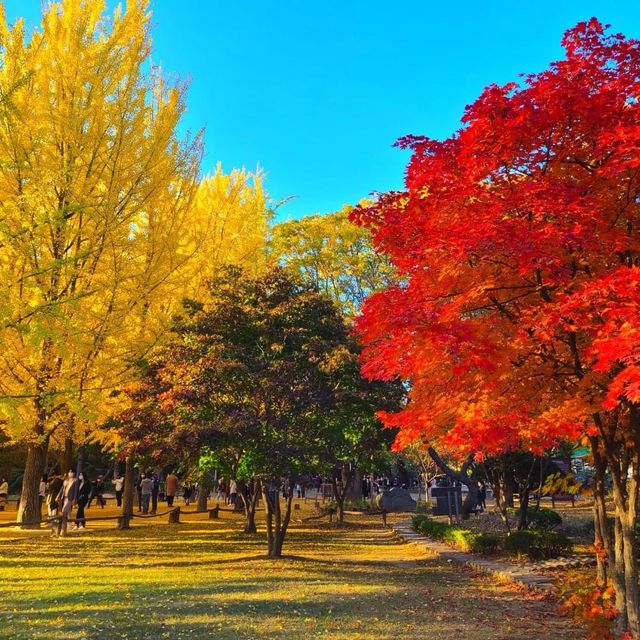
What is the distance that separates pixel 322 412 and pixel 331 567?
2.85 meters

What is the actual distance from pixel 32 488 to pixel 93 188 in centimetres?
815

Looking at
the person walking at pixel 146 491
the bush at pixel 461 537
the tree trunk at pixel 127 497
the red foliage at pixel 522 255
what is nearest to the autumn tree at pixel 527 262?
the red foliage at pixel 522 255

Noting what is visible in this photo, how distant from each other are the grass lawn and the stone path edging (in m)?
0.29

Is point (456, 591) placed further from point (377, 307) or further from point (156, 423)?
point (156, 423)

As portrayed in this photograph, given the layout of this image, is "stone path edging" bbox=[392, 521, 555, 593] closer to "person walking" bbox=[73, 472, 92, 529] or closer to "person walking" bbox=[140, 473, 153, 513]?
"person walking" bbox=[73, 472, 92, 529]

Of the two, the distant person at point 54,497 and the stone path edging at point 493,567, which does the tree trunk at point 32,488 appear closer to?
the distant person at point 54,497

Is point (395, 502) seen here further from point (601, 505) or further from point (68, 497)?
point (601, 505)

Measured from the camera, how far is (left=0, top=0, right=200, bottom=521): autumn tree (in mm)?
12555

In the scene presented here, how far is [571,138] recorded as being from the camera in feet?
17.6

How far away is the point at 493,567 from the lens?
35.2 feet

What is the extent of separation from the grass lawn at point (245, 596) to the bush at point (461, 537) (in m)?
0.98

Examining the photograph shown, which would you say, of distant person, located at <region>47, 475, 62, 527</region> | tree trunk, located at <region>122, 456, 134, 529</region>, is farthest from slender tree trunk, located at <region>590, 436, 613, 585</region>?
distant person, located at <region>47, 475, 62, 527</region>

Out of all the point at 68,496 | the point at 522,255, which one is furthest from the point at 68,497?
the point at 522,255

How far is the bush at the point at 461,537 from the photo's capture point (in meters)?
12.7
